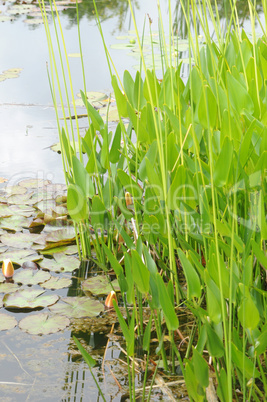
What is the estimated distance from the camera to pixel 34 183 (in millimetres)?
1914

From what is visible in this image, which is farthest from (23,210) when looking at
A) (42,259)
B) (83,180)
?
(83,180)

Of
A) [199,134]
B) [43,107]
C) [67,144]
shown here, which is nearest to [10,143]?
[43,107]

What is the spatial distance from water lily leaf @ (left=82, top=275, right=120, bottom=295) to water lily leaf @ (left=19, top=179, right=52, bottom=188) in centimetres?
62

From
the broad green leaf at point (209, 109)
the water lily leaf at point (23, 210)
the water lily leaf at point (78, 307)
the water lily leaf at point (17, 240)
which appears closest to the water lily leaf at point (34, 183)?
the water lily leaf at point (23, 210)

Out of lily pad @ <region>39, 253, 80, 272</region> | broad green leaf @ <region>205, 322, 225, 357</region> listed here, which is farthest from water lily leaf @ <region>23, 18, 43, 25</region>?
broad green leaf @ <region>205, 322, 225, 357</region>

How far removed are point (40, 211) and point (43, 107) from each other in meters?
1.03

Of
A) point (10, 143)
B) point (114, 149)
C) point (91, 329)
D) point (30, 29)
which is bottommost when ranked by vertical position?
point (91, 329)

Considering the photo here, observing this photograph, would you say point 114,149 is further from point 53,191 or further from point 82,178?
point 53,191

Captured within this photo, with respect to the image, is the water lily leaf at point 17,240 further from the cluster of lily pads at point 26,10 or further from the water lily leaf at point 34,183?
the cluster of lily pads at point 26,10

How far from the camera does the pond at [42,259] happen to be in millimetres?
1021

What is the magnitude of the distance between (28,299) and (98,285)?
0.20 metres

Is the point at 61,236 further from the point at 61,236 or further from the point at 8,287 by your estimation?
the point at 8,287

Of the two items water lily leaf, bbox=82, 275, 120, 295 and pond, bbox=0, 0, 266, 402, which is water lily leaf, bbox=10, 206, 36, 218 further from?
water lily leaf, bbox=82, 275, 120, 295

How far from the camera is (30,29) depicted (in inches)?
159
